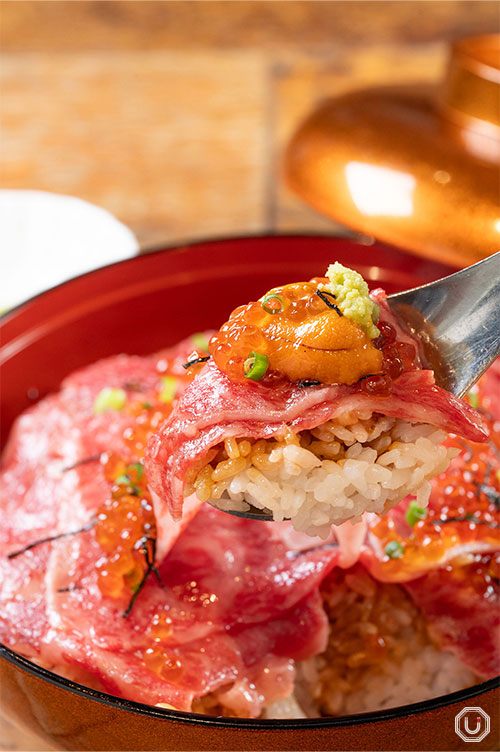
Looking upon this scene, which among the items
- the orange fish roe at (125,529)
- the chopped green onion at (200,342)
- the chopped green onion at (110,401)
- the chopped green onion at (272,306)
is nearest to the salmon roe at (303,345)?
the chopped green onion at (272,306)

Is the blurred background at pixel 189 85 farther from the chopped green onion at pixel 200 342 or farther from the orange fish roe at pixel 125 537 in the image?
the orange fish roe at pixel 125 537

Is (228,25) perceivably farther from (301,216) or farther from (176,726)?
(176,726)

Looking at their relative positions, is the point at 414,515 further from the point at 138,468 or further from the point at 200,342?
the point at 200,342

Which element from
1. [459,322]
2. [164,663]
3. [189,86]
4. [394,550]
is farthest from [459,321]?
[189,86]

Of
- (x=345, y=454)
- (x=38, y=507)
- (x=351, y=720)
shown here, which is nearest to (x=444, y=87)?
(x=345, y=454)

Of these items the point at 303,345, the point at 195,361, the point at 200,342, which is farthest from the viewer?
the point at 200,342

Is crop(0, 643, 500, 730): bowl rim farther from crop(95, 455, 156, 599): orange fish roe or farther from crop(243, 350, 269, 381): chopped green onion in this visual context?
crop(243, 350, 269, 381): chopped green onion

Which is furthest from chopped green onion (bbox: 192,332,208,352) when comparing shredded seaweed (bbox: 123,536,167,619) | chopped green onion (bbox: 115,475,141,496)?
shredded seaweed (bbox: 123,536,167,619)
